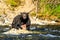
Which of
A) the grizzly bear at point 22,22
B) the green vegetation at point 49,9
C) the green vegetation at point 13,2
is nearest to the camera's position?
the grizzly bear at point 22,22

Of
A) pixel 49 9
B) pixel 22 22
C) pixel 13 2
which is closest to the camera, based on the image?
pixel 22 22

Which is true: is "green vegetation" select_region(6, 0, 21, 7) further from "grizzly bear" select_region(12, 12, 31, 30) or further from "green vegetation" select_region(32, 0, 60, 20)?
"grizzly bear" select_region(12, 12, 31, 30)

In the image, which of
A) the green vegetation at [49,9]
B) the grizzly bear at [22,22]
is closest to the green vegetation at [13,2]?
the green vegetation at [49,9]

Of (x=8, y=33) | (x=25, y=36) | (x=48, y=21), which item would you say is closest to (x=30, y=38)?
(x=25, y=36)

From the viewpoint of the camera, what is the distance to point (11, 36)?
12.9 m

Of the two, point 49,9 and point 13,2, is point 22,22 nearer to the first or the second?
point 49,9

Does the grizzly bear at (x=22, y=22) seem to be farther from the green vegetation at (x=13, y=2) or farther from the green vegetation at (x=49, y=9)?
the green vegetation at (x=13, y=2)

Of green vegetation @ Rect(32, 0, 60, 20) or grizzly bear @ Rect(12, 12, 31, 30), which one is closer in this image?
grizzly bear @ Rect(12, 12, 31, 30)

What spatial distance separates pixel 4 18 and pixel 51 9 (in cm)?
360

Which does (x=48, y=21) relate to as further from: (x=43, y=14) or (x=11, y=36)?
(x=11, y=36)

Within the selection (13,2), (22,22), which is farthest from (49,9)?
(22,22)

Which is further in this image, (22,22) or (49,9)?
(49,9)

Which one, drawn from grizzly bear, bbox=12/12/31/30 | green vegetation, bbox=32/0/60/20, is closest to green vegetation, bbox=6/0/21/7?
green vegetation, bbox=32/0/60/20

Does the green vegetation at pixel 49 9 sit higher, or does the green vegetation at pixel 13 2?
the green vegetation at pixel 13 2
